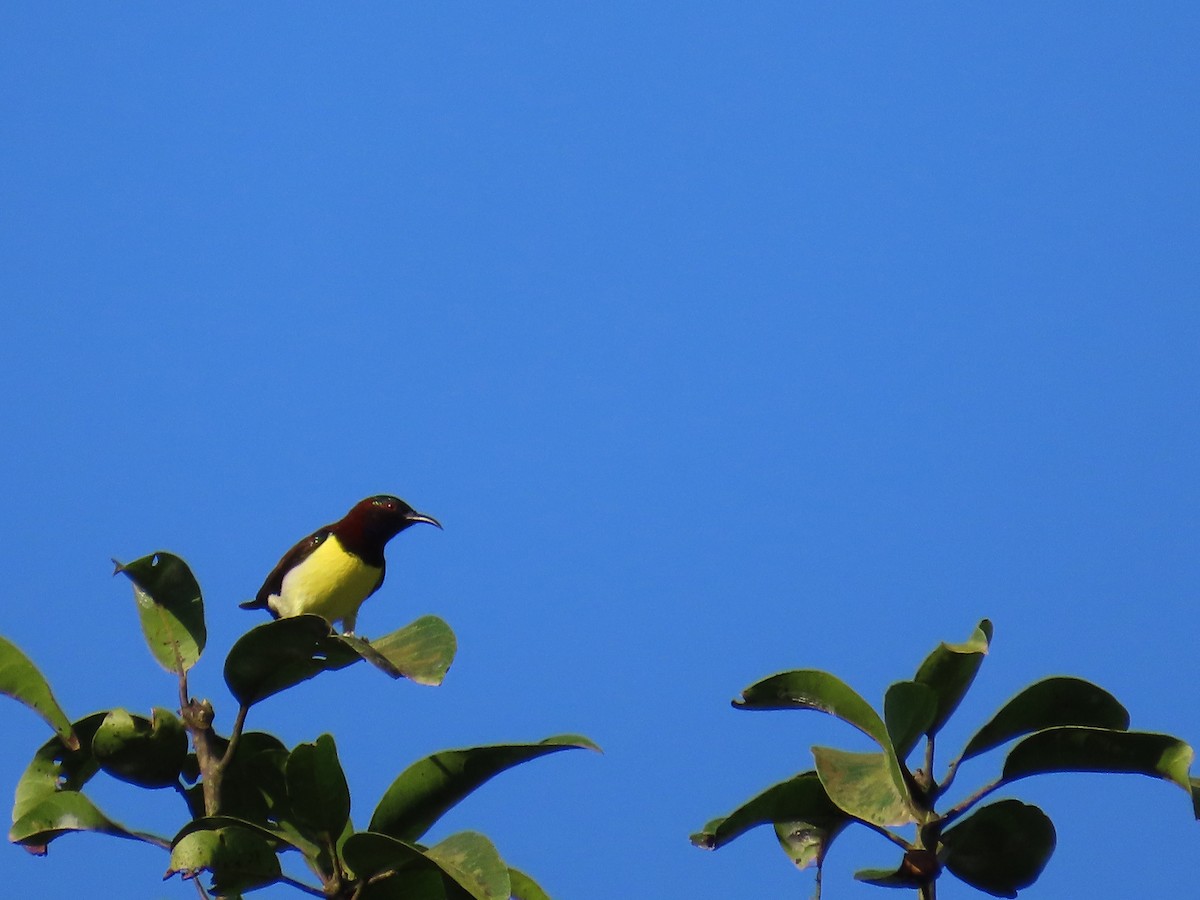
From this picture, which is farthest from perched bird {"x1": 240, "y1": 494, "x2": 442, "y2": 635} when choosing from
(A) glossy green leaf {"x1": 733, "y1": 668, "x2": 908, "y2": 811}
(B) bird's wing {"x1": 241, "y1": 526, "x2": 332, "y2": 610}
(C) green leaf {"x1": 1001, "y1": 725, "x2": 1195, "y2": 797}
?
(C) green leaf {"x1": 1001, "y1": 725, "x2": 1195, "y2": 797}

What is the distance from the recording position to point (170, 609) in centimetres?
369

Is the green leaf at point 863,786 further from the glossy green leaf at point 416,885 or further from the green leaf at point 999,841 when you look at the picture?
the glossy green leaf at point 416,885

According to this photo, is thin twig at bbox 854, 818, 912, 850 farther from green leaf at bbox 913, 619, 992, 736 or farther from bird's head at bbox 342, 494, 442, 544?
bird's head at bbox 342, 494, 442, 544

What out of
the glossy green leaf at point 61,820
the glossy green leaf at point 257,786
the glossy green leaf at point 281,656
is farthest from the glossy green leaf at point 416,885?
the glossy green leaf at point 61,820


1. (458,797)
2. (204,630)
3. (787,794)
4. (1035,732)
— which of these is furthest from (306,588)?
(1035,732)

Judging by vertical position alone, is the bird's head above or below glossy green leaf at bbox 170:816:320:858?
above

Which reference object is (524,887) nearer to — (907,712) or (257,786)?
(257,786)

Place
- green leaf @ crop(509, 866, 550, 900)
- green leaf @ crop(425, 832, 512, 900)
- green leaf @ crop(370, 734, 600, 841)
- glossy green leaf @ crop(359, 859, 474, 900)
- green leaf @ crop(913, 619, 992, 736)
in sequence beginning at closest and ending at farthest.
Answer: green leaf @ crop(425, 832, 512, 900) → green leaf @ crop(913, 619, 992, 736) → glossy green leaf @ crop(359, 859, 474, 900) → green leaf @ crop(370, 734, 600, 841) → green leaf @ crop(509, 866, 550, 900)

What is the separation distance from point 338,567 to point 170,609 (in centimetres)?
304

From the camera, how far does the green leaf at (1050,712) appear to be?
9.95ft

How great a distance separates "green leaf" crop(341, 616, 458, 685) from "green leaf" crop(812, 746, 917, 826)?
0.82m

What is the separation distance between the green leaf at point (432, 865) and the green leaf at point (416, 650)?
34 centimetres

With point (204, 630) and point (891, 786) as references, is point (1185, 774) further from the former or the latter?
point (204, 630)

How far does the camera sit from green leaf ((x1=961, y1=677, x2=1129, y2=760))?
9.95 feet
